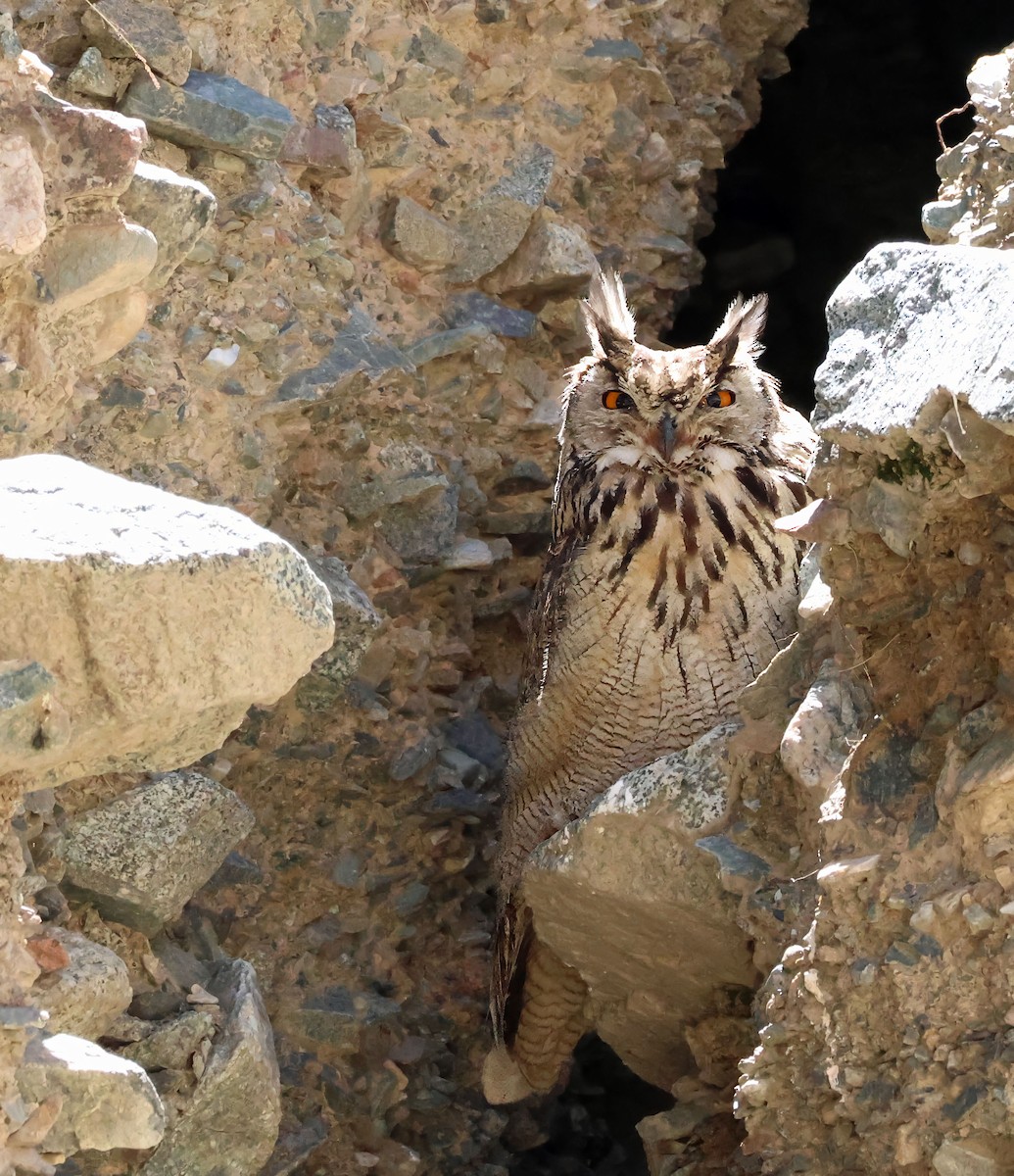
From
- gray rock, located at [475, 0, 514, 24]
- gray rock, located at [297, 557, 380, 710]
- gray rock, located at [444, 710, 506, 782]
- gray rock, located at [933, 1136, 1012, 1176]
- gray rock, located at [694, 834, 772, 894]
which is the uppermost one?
gray rock, located at [475, 0, 514, 24]

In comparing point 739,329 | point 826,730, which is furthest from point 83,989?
point 739,329

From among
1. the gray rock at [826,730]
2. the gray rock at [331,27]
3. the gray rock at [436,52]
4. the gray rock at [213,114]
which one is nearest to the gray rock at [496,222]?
the gray rock at [436,52]

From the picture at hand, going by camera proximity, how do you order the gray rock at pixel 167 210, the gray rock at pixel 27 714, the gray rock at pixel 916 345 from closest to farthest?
the gray rock at pixel 27 714, the gray rock at pixel 916 345, the gray rock at pixel 167 210

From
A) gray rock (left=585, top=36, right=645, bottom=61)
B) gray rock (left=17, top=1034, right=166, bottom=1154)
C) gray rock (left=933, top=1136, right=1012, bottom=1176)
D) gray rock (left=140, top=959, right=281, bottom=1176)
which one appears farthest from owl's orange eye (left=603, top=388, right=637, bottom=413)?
gray rock (left=17, top=1034, right=166, bottom=1154)

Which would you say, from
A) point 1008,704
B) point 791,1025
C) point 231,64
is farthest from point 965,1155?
point 231,64

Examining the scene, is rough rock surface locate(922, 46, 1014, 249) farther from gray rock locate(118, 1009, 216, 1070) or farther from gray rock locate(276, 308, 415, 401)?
gray rock locate(118, 1009, 216, 1070)

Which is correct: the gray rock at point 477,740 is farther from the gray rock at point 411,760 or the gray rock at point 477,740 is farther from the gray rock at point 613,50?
the gray rock at point 613,50

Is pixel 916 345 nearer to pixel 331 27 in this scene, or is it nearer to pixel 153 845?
pixel 153 845
